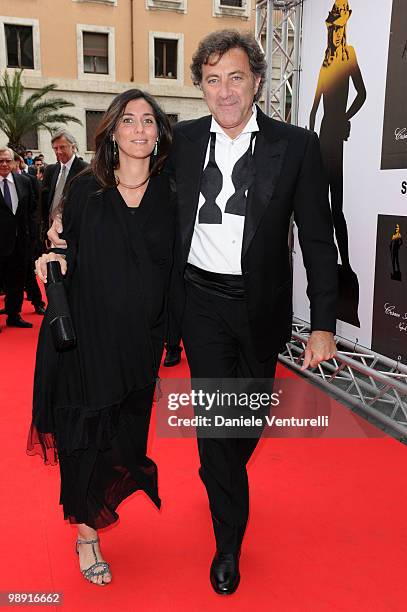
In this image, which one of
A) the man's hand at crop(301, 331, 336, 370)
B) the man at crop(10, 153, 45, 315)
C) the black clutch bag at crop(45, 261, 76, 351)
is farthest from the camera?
the man at crop(10, 153, 45, 315)

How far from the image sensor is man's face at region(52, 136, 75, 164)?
6.29 m

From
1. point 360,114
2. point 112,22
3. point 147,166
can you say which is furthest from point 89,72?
point 147,166

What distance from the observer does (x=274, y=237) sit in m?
2.13

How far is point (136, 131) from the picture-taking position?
2070 millimetres

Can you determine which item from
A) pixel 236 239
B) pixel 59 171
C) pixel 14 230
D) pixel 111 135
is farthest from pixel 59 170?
pixel 236 239

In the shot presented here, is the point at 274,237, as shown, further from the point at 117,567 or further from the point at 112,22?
the point at 112,22

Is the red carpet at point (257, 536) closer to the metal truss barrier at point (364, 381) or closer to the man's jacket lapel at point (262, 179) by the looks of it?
the metal truss barrier at point (364, 381)

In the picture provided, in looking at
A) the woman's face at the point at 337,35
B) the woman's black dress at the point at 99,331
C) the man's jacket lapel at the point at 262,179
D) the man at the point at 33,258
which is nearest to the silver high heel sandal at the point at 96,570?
the woman's black dress at the point at 99,331

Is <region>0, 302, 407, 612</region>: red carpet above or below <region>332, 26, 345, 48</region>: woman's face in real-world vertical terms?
below

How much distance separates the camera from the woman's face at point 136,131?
2072 mm

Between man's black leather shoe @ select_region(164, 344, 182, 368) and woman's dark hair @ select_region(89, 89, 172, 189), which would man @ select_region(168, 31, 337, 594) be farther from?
man's black leather shoe @ select_region(164, 344, 182, 368)

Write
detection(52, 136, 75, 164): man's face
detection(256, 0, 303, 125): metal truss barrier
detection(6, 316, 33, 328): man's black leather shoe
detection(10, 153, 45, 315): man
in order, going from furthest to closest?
1. detection(10, 153, 45, 315): man
2. detection(6, 316, 33, 328): man's black leather shoe
3. detection(52, 136, 75, 164): man's face
4. detection(256, 0, 303, 125): metal truss barrier

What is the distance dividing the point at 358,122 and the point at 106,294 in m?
2.56

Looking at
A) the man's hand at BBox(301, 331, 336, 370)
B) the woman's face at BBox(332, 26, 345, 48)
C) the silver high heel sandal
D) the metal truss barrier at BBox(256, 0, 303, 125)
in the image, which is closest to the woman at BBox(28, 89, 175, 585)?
the silver high heel sandal
